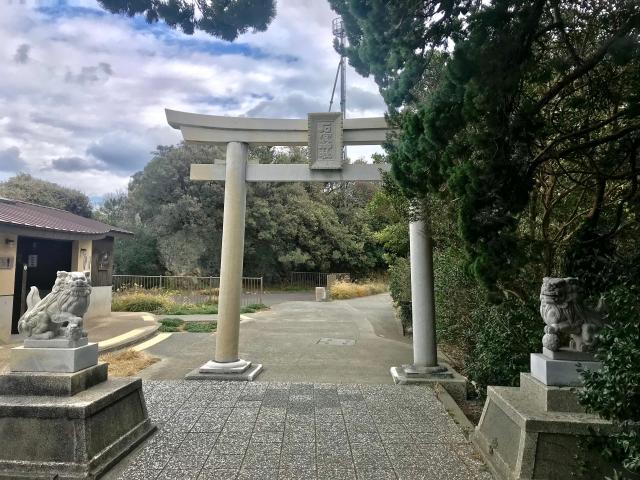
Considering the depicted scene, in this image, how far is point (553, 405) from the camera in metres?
3.02

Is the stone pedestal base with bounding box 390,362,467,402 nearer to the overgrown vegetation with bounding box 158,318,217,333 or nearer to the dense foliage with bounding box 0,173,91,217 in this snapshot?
the overgrown vegetation with bounding box 158,318,217,333

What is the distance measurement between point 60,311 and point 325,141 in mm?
4207

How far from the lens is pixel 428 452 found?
373 cm

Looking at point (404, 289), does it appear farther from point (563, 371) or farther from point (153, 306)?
point (153, 306)

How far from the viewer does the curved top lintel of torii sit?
20.7ft

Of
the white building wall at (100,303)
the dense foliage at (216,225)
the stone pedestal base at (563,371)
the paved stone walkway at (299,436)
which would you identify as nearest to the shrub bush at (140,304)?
the white building wall at (100,303)

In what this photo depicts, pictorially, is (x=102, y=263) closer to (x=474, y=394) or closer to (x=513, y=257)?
(x=474, y=394)

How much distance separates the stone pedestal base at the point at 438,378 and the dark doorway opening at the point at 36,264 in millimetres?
9613

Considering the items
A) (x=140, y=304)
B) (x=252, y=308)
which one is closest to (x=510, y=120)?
(x=252, y=308)

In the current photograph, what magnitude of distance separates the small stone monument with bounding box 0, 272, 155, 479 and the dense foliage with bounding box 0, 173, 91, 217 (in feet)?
91.3

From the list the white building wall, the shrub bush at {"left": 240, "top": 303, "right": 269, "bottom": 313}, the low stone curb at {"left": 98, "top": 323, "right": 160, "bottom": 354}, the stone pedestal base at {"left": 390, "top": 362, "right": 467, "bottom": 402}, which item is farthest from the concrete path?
the white building wall

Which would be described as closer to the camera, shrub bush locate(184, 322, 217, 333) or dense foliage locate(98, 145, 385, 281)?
shrub bush locate(184, 322, 217, 333)

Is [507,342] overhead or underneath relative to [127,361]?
overhead

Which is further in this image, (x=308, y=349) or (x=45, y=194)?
(x=45, y=194)
